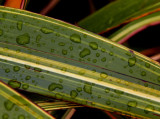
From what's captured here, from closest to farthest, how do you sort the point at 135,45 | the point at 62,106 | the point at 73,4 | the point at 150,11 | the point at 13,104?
1. the point at 13,104
2. the point at 62,106
3. the point at 150,11
4. the point at 135,45
5. the point at 73,4

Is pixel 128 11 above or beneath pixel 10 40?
above

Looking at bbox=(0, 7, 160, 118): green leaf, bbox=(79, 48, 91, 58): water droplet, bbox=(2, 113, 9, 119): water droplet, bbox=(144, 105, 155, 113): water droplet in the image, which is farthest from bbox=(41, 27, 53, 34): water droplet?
bbox=(144, 105, 155, 113): water droplet

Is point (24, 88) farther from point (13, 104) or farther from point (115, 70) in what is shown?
point (115, 70)

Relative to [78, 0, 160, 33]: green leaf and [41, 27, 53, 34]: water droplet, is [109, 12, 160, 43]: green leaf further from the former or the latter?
[41, 27, 53, 34]: water droplet

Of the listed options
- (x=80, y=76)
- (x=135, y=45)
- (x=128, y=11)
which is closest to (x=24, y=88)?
(x=80, y=76)

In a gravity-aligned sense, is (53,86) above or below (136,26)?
below

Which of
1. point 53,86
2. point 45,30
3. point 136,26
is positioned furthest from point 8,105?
point 136,26

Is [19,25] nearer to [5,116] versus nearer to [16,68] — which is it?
[16,68]
